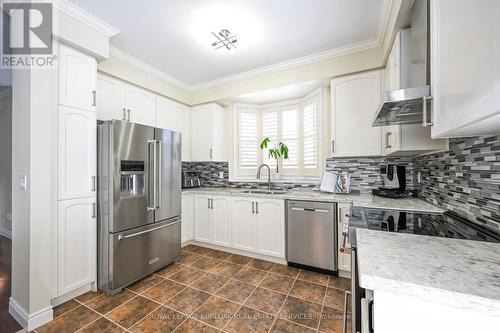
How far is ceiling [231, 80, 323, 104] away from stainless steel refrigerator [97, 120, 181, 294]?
136 centimetres

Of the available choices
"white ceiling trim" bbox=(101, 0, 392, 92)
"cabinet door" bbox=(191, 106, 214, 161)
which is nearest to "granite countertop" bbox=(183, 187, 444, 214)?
"cabinet door" bbox=(191, 106, 214, 161)

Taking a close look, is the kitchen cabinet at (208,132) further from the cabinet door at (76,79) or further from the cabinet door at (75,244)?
the cabinet door at (75,244)

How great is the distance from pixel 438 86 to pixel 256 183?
9.10 ft

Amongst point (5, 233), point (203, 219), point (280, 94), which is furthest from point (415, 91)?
point (5, 233)

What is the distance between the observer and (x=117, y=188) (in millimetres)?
2020

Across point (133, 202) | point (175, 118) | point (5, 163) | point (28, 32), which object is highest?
point (28, 32)

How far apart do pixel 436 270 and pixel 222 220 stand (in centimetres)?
264

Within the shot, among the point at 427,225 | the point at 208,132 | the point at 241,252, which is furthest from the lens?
the point at 208,132

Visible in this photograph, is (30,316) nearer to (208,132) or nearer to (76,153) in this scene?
(76,153)

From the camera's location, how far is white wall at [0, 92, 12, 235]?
3.64m

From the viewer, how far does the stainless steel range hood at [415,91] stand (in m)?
1.05

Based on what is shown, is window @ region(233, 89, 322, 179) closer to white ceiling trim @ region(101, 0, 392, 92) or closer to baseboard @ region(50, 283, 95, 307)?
white ceiling trim @ region(101, 0, 392, 92)

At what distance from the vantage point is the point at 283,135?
3430 millimetres

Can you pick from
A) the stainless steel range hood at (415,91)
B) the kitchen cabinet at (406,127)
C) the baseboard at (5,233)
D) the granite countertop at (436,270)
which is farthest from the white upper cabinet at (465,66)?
the baseboard at (5,233)
